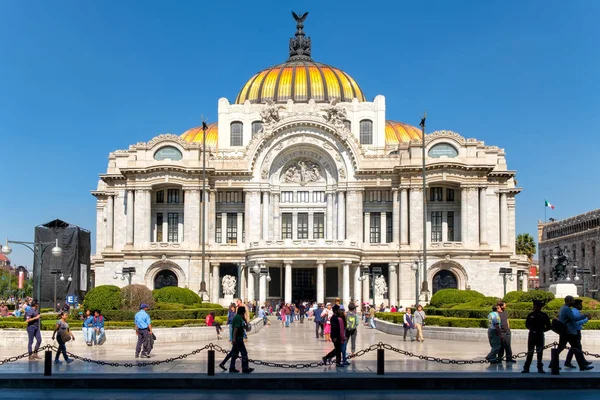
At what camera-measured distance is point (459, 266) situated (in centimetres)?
7900

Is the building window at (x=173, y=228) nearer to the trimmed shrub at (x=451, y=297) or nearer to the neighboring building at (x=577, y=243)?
the trimmed shrub at (x=451, y=297)

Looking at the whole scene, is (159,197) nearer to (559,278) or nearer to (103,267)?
(103,267)

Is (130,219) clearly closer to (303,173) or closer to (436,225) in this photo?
(303,173)

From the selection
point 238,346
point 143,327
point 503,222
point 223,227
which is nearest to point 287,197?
point 223,227

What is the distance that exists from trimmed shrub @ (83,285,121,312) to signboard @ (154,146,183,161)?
1476 inches

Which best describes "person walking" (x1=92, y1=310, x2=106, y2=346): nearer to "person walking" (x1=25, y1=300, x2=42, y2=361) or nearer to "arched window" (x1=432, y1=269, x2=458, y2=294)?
"person walking" (x1=25, y1=300, x2=42, y2=361)

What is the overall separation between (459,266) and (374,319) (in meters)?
23.3

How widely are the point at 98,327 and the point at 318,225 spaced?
5067 centimetres

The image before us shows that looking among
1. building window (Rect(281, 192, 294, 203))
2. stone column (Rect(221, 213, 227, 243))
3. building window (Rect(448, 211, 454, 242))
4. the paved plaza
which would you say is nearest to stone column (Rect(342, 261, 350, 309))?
building window (Rect(281, 192, 294, 203))

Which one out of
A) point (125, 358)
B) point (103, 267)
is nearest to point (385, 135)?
point (103, 267)

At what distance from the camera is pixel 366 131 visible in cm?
9194

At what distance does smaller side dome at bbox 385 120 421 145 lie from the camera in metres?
95.8

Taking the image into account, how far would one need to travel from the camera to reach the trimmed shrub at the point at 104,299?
4447 cm

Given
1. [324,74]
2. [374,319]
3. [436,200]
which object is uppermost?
[324,74]
